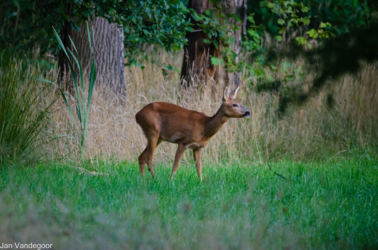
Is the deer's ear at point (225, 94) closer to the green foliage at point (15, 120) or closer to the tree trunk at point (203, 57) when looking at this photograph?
the green foliage at point (15, 120)

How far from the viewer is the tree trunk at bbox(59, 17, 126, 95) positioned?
8359 mm

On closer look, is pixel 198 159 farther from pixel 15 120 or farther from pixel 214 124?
pixel 15 120

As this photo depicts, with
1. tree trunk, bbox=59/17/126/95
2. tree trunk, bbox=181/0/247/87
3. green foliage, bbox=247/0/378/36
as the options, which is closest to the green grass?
green foliage, bbox=247/0/378/36

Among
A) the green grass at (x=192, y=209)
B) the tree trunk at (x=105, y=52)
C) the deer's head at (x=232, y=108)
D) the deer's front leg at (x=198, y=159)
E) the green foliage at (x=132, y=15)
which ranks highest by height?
the green foliage at (x=132, y=15)

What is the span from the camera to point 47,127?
699cm

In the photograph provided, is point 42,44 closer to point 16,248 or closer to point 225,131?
point 225,131

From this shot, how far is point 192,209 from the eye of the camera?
4152mm

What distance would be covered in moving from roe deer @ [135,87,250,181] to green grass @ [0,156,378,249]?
1.32 ft

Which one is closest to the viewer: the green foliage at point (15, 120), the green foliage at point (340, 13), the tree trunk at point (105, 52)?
the green foliage at point (340, 13)

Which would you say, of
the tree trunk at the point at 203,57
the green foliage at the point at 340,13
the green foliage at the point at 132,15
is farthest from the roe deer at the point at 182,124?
the tree trunk at the point at 203,57

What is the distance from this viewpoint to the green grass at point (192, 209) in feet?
10.4

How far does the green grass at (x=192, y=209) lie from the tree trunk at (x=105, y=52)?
8.20 feet

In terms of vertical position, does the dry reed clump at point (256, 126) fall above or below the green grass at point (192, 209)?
above

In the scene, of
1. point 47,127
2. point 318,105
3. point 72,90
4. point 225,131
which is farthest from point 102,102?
point 318,105
